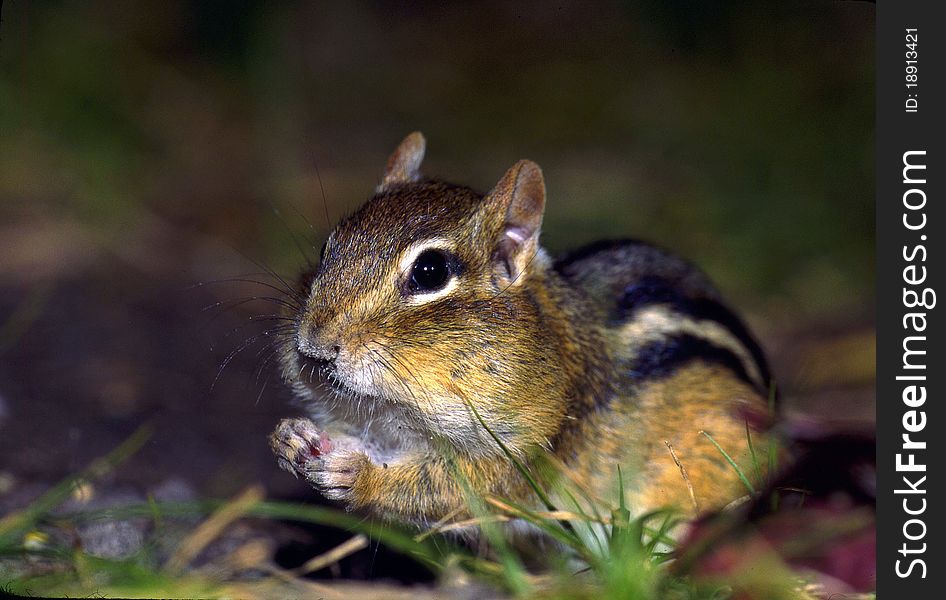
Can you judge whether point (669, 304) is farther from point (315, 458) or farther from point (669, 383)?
point (315, 458)

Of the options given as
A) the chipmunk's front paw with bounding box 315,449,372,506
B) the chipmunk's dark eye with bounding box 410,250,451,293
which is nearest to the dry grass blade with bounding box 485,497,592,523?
the chipmunk's front paw with bounding box 315,449,372,506

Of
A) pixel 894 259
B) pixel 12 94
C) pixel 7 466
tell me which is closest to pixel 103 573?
pixel 7 466

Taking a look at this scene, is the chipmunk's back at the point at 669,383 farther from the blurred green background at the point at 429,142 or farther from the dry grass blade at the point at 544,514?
the blurred green background at the point at 429,142

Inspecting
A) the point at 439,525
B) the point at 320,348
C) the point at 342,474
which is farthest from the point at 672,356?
the point at 320,348

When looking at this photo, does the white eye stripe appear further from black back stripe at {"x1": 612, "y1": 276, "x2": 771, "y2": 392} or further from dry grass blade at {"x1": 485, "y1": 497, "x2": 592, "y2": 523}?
black back stripe at {"x1": 612, "y1": 276, "x2": 771, "y2": 392}

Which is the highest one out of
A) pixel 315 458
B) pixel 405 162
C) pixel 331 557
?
pixel 405 162

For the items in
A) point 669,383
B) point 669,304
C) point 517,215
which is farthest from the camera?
point 669,304

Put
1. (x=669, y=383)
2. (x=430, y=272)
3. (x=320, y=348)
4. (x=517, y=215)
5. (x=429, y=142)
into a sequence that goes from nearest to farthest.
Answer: (x=320, y=348) → (x=430, y=272) → (x=517, y=215) → (x=669, y=383) → (x=429, y=142)
